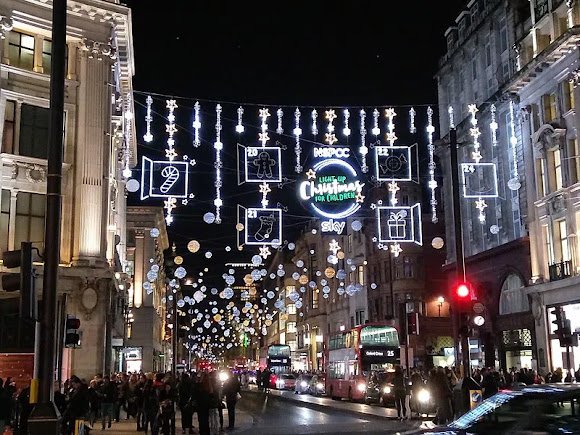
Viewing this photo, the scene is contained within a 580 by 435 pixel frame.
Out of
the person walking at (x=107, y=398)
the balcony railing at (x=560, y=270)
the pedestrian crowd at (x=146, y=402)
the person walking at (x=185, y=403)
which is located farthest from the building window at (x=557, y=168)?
the person walking at (x=107, y=398)

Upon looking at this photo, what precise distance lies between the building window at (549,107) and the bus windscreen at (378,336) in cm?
1354

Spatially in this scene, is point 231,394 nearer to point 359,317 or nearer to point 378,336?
point 378,336

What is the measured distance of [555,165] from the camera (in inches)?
1479

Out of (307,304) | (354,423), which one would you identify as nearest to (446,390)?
(354,423)

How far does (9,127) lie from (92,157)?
3531 millimetres

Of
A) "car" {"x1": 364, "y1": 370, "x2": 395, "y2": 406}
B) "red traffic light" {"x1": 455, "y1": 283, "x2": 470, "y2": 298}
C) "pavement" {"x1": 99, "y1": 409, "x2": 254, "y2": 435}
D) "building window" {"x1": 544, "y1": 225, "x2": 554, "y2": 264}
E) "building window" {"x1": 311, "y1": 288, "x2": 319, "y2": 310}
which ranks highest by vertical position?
"building window" {"x1": 311, "y1": 288, "x2": 319, "y2": 310}

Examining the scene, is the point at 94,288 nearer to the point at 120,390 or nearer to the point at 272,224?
the point at 120,390

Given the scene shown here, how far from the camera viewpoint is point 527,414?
9.03 m

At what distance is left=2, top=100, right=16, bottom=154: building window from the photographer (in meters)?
30.3

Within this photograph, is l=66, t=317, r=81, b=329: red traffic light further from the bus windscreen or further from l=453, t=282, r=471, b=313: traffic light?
the bus windscreen

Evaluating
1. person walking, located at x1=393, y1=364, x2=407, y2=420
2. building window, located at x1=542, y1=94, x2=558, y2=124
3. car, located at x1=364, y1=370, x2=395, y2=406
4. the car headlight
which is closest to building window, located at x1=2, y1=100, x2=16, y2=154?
person walking, located at x1=393, y1=364, x2=407, y2=420

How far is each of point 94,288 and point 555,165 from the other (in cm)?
2286

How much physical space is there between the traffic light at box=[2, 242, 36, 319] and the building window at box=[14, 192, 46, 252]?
19.0 m

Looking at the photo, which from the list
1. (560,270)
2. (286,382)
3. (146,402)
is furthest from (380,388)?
(286,382)
